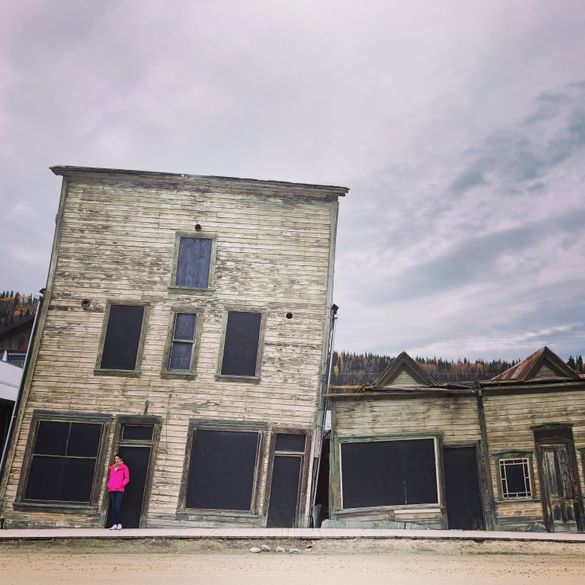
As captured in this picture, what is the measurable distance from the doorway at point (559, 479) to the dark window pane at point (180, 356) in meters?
10.4

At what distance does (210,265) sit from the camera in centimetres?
1566

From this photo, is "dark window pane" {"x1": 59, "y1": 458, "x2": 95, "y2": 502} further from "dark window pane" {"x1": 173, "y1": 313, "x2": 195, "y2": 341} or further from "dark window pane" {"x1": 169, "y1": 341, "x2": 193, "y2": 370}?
"dark window pane" {"x1": 173, "y1": 313, "x2": 195, "y2": 341}

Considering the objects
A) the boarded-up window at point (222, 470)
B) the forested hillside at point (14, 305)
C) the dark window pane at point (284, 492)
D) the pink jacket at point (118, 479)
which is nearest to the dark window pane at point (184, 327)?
the boarded-up window at point (222, 470)

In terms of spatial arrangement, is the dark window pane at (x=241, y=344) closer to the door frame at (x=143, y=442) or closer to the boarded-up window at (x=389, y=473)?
the door frame at (x=143, y=442)

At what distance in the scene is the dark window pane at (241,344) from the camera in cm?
1484

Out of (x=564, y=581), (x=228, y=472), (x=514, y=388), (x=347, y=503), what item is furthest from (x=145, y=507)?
(x=514, y=388)

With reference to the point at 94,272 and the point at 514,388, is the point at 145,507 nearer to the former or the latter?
the point at 94,272

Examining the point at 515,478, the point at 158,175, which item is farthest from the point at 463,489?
the point at 158,175

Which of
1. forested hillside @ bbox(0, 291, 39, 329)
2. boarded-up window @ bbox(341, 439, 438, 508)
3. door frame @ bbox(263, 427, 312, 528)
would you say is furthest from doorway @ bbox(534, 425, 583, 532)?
forested hillside @ bbox(0, 291, 39, 329)

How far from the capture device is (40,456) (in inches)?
555

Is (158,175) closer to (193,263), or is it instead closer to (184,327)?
(193,263)

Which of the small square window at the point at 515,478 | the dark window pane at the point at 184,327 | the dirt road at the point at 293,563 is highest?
the dark window pane at the point at 184,327

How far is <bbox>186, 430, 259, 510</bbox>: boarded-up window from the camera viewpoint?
1384 cm

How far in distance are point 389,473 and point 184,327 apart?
7381mm
